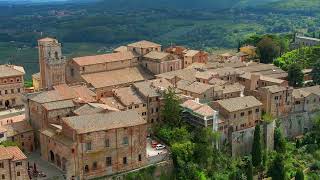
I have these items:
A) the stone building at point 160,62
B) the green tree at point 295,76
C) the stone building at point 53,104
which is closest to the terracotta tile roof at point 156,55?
the stone building at point 160,62

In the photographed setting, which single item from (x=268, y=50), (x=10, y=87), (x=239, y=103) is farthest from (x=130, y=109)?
(x=268, y=50)

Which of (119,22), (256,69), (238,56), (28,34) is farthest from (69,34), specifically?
(256,69)

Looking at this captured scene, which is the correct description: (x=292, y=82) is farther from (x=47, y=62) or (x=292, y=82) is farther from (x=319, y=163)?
(x=47, y=62)

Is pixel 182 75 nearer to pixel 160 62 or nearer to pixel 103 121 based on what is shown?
pixel 160 62

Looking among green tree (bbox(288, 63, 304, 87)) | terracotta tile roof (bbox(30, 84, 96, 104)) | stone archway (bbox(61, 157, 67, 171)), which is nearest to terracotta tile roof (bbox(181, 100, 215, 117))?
terracotta tile roof (bbox(30, 84, 96, 104))

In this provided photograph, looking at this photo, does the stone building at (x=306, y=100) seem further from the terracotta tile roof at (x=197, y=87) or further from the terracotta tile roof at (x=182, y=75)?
the terracotta tile roof at (x=182, y=75)

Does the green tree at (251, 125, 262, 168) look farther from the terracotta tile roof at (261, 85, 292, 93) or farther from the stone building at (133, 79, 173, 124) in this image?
the stone building at (133, 79, 173, 124)
